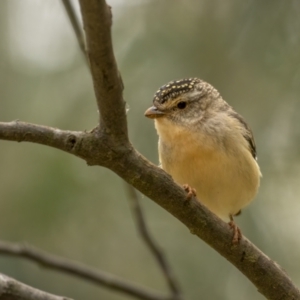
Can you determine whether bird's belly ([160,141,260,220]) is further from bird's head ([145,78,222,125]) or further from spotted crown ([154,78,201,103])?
spotted crown ([154,78,201,103])

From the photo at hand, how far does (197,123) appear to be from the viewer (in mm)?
3900

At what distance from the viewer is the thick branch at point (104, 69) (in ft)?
6.34

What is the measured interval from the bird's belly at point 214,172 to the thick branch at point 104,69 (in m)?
1.30

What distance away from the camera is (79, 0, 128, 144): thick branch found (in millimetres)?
1933

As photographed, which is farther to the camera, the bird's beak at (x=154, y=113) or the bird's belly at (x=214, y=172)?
the bird's beak at (x=154, y=113)

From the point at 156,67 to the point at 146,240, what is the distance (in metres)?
1.82

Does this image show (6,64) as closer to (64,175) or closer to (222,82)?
(64,175)


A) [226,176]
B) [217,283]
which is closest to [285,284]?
[226,176]

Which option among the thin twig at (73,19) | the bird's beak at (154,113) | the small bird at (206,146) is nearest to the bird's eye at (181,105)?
the small bird at (206,146)

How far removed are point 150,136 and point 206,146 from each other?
3.53 ft

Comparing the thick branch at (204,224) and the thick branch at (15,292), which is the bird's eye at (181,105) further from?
the thick branch at (15,292)

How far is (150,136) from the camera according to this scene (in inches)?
185

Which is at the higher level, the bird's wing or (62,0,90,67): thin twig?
the bird's wing

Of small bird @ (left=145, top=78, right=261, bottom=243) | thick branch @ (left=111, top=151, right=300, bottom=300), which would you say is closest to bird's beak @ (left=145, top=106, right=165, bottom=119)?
small bird @ (left=145, top=78, right=261, bottom=243)
